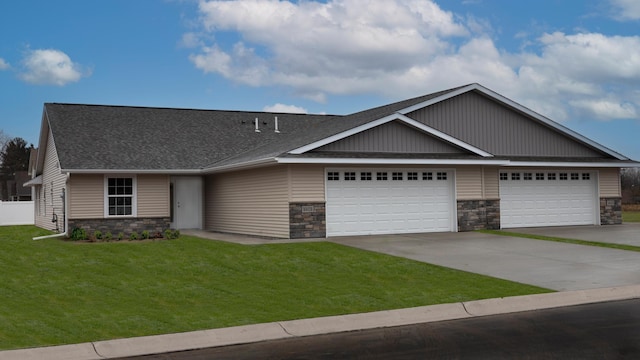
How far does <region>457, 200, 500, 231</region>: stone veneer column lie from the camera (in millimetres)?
22703

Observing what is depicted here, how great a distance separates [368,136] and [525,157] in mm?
6910

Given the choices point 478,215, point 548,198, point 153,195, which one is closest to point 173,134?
point 153,195

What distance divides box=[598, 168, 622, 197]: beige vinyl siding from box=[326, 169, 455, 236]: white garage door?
24.6 ft

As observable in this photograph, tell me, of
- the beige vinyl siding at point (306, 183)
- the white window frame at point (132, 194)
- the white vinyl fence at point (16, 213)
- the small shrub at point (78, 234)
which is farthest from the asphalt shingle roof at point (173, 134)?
the white vinyl fence at point (16, 213)

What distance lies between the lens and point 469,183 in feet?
75.3

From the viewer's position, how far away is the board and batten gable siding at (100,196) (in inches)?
920

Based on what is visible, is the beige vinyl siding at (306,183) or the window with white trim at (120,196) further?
the window with white trim at (120,196)

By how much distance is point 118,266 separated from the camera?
603 inches

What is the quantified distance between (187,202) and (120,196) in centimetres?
358

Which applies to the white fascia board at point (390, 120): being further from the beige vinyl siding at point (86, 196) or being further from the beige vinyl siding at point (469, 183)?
the beige vinyl siding at point (86, 196)

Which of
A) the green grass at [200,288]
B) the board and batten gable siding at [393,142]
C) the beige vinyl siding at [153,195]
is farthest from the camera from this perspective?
the beige vinyl siding at [153,195]

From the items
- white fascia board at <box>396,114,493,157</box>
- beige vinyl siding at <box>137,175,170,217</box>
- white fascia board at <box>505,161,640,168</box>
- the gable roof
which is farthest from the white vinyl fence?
white fascia board at <box>505,161,640,168</box>

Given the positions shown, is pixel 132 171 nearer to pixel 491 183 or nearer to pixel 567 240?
pixel 491 183

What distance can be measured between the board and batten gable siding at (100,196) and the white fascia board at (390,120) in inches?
285
